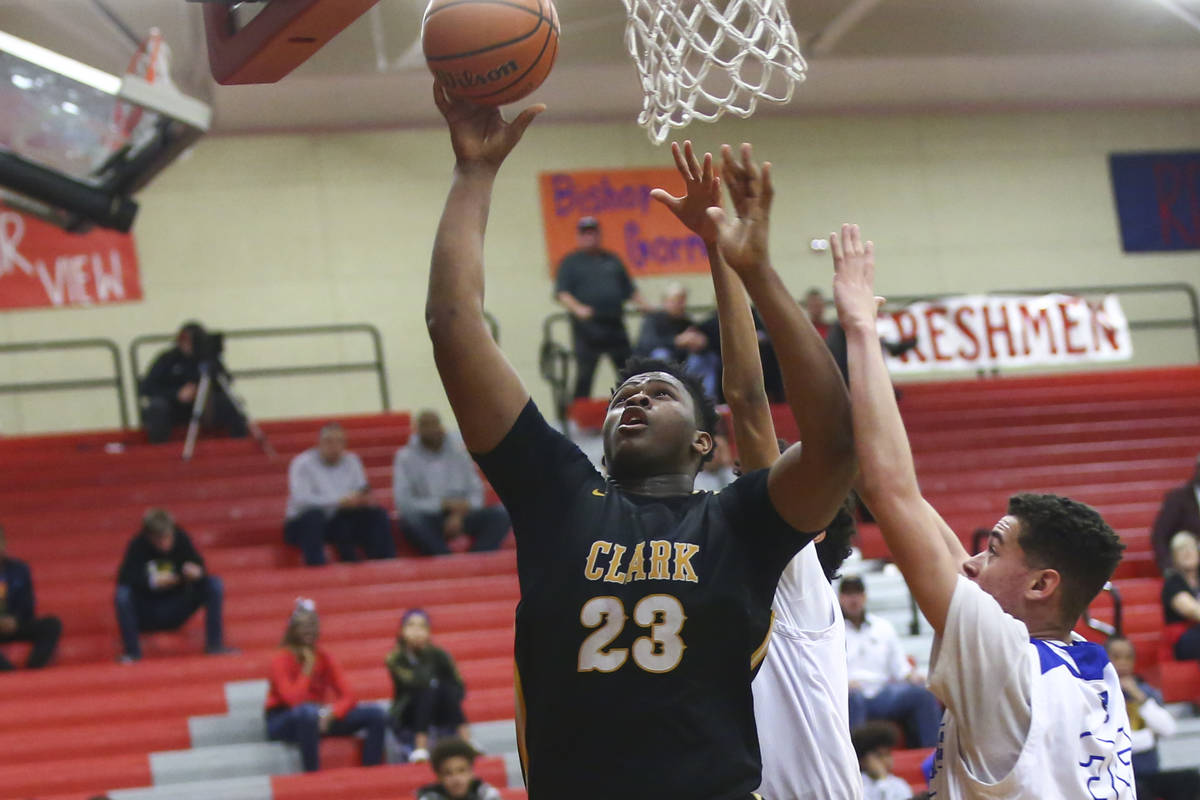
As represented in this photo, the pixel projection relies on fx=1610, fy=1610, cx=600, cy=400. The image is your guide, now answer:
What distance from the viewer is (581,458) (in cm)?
298

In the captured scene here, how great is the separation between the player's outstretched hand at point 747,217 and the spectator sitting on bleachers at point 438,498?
9.08m

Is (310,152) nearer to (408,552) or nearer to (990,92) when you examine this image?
(408,552)

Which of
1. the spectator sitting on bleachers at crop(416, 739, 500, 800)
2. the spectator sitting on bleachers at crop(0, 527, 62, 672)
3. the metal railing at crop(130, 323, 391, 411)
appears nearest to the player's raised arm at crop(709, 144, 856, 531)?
the spectator sitting on bleachers at crop(416, 739, 500, 800)

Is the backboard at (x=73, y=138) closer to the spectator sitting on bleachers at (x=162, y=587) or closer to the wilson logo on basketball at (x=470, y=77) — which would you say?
the spectator sitting on bleachers at (x=162, y=587)

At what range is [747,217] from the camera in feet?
9.08

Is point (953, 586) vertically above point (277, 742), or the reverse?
point (953, 586)

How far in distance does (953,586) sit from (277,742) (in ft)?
23.1

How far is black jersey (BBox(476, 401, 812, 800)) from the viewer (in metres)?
2.71

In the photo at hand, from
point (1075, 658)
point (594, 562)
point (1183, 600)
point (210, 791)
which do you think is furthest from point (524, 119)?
point (1183, 600)

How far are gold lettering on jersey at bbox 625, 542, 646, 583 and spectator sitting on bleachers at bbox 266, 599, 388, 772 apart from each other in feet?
21.5

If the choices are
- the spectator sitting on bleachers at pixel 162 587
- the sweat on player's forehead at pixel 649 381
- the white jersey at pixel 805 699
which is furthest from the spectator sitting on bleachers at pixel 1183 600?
the sweat on player's forehead at pixel 649 381

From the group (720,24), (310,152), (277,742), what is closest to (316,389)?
(310,152)

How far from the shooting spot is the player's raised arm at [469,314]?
9.23 ft

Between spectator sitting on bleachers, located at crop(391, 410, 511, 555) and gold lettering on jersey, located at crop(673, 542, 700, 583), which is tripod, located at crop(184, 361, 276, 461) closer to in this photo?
spectator sitting on bleachers, located at crop(391, 410, 511, 555)
